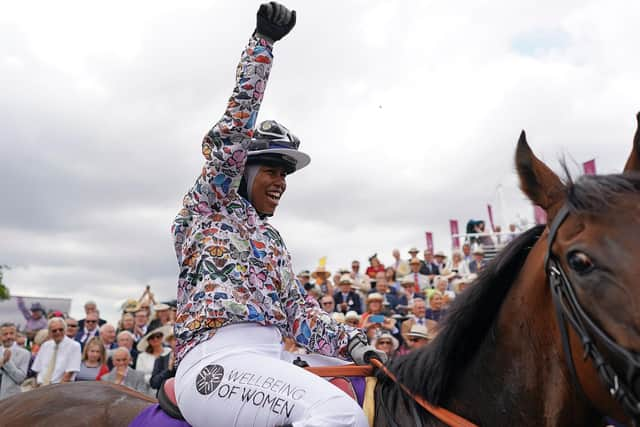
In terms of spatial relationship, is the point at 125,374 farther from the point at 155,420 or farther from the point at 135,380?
the point at 155,420

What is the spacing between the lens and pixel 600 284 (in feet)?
6.71

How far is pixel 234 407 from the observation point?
266cm

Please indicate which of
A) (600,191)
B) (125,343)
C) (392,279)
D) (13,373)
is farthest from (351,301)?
(600,191)

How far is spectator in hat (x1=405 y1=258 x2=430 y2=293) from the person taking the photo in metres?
13.6

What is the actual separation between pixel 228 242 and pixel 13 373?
8.12m

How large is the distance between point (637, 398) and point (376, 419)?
1.17m

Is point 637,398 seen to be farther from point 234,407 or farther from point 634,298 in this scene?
point 234,407

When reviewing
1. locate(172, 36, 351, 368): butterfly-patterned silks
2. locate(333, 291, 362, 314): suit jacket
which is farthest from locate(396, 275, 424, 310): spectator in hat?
locate(172, 36, 351, 368): butterfly-patterned silks

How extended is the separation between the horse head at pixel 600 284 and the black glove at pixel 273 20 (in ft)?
4.91

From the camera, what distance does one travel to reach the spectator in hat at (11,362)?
9445 millimetres

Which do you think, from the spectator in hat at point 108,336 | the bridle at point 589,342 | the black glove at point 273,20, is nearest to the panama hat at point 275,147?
the black glove at point 273,20

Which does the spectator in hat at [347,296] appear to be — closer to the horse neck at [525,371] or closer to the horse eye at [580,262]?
the horse neck at [525,371]

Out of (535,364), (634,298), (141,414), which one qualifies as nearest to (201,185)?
(141,414)

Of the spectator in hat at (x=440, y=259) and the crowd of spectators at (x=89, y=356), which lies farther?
the spectator in hat at (x=440, y=259)
